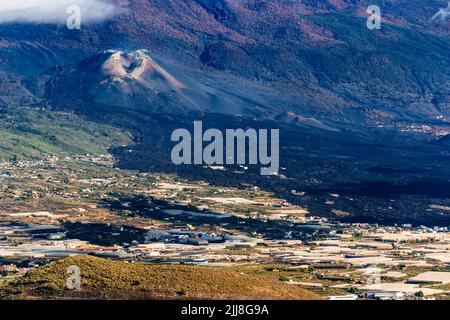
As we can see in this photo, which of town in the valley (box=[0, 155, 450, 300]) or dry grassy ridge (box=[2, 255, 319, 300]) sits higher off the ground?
town in the valley (box=[0, 155, 450, 300])

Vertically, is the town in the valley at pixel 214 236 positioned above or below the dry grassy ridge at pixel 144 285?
above

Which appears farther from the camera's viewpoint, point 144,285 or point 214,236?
point 214,236

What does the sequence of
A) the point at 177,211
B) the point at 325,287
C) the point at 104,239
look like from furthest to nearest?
the point at 177,211 < the point at 104,239 < the point at 325,287

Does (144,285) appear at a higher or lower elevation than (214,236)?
lower

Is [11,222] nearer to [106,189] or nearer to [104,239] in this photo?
[104,239]

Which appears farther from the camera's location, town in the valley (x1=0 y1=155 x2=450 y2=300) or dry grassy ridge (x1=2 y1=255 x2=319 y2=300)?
town in the valley (x1=0 y1=155 x2=450 y2=300)

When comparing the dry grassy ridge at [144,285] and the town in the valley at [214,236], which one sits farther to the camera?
the town in the valley at [214,236]

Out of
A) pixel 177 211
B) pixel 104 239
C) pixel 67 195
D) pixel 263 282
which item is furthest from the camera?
pixel 67 195
